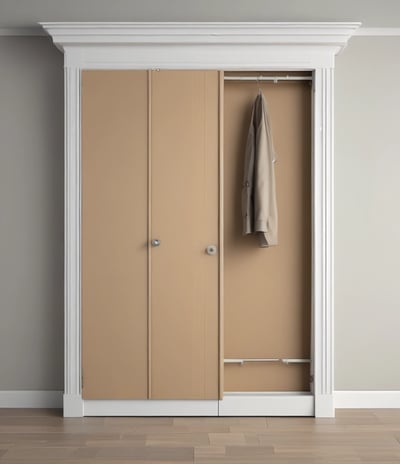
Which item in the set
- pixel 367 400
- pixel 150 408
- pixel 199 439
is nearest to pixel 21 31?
pixel 150 408

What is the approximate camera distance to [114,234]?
4.11 metres

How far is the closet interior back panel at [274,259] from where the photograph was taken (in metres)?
4.26

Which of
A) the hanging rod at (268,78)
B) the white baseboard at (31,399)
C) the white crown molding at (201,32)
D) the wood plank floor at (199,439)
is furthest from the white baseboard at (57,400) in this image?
the white crown molding at (201,32)

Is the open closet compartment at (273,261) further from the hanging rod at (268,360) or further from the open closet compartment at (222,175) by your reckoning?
the open closet compartment at (222,175)

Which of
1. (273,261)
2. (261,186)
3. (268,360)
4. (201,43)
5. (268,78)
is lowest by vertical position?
(268,360)

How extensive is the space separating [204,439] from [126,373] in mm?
679

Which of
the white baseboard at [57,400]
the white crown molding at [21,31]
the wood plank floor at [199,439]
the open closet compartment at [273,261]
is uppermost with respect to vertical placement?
the white crown molding at [21,31]

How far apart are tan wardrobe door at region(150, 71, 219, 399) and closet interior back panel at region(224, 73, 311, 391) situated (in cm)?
19

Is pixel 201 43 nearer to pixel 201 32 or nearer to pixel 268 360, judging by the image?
pixel 201 32

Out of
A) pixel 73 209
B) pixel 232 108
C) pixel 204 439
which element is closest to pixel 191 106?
pixel 232 108

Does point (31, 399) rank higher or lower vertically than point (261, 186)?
lower

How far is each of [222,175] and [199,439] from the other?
154cm

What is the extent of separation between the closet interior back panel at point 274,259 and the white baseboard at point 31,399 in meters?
1.11

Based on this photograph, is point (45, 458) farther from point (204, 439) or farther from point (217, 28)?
point (217, 28)
